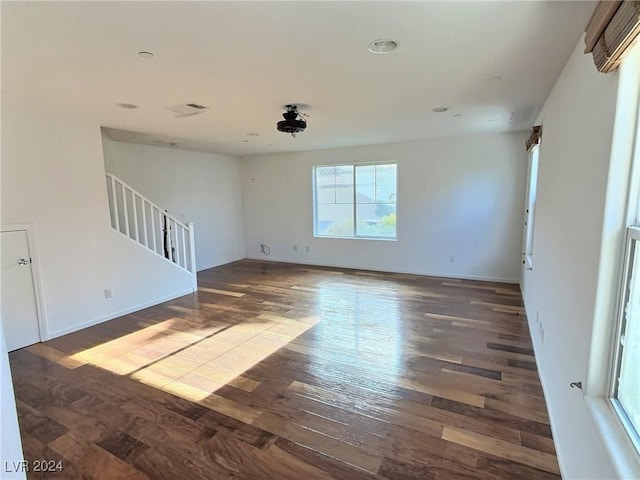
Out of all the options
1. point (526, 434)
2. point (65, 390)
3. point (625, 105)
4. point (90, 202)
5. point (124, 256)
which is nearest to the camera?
point (625, 105)

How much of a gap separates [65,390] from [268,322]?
199cm

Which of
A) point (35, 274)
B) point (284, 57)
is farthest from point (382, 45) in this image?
point (35, 274)

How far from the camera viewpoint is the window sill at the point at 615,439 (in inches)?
43.0

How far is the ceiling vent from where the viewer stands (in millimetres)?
3355

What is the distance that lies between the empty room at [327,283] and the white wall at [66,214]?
23 millimetres

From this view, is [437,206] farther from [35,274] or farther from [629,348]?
[35,274]

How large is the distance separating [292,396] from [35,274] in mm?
3107

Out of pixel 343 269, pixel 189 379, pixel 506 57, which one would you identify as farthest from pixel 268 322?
pixel 506 57

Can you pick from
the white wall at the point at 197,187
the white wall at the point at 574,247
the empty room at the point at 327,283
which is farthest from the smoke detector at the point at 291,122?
the white wall at the point at 197,187

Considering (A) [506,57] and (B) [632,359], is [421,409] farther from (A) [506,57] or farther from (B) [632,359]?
(A) [506,57]

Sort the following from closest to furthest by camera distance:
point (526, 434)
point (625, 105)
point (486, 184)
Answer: point (625, 105) → point (526, 434) → point (486, 184)

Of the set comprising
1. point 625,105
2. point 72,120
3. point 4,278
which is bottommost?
point 4,278

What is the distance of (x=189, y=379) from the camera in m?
2.85

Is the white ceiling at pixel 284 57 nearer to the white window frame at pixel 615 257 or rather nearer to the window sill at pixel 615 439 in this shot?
the white window frame at pixel 615 257
